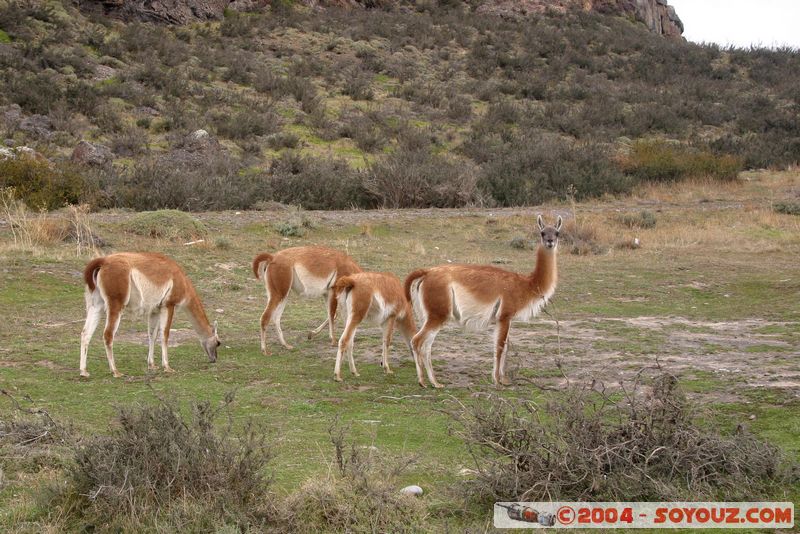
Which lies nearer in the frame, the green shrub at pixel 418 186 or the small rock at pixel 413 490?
the small rock at pixel 413 490

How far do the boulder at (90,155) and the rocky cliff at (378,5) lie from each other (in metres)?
21.1

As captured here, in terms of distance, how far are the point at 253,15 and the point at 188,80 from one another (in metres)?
13.3

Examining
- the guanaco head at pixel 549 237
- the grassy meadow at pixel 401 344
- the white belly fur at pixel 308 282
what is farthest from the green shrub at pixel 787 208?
the white belly fur at pixel 308 282

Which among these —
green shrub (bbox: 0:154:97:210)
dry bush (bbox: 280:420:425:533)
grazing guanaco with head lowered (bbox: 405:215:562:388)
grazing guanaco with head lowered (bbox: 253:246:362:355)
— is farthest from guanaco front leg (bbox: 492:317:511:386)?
green shrub (bbox: 0:154:97:210)

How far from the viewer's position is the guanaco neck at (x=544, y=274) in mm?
9391

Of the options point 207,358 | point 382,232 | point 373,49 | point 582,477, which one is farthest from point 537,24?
point 582,477

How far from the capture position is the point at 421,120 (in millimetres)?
39062

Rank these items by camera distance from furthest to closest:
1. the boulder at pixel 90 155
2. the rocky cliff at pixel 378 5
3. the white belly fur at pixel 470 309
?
the rocky cliff at pixel 378 5 → the boulder at pixel 90 155 → the white belly fur at pixel 470 309

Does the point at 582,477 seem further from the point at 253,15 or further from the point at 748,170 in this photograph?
the point at 253,15

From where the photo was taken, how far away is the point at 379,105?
39.8 metres

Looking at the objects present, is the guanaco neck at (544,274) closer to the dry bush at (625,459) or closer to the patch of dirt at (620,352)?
the patch of dirt at (620,352)

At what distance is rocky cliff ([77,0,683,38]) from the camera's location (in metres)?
44.9

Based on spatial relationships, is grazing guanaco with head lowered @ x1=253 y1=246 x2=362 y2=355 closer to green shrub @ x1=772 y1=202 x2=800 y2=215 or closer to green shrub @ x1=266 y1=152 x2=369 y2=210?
green shrub @ x1=266 y1=152 x2=369 y2=210

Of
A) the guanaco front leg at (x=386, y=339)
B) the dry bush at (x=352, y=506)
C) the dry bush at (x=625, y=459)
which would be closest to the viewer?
the dry bush at (x=352, y=506)
